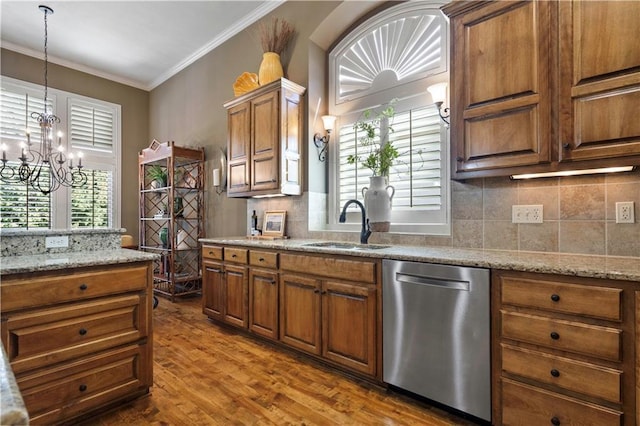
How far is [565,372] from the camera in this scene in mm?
1482

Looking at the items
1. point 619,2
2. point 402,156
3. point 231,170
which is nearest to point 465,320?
point 402,156

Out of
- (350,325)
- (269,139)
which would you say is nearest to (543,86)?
(350,325)

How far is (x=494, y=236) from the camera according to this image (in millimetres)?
2230

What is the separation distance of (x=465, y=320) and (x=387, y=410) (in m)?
0.72

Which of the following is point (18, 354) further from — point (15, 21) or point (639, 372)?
point (15, 21)

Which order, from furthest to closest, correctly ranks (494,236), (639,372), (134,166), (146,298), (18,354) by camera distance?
1. (134,166)
2. (494,236)
3. (146,298)
4. (18,354)
5. (639,372)

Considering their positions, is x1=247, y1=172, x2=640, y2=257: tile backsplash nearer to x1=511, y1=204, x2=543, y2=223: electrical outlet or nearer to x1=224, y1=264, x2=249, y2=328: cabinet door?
x1=511, y1=204, x2=543, y2=223: electrical outlet

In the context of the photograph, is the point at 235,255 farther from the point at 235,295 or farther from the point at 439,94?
the point at 439,94

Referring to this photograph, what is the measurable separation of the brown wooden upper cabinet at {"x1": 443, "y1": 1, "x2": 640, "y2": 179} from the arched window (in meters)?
0.55

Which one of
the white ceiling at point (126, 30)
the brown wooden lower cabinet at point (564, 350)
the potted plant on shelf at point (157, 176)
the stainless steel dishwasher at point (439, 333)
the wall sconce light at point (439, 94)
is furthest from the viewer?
the potted plant on shelf at point (157, 176)

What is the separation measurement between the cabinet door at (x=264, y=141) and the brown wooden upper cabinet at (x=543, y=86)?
1.70 meters

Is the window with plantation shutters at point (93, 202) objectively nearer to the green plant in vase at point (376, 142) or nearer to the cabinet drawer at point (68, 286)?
the cabinet drawer at point (68, 286)

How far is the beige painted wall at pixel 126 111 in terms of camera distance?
502 centimetres

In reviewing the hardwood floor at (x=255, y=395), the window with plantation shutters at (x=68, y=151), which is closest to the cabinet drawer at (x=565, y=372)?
the hardwood floor at (x=255, y=395)
